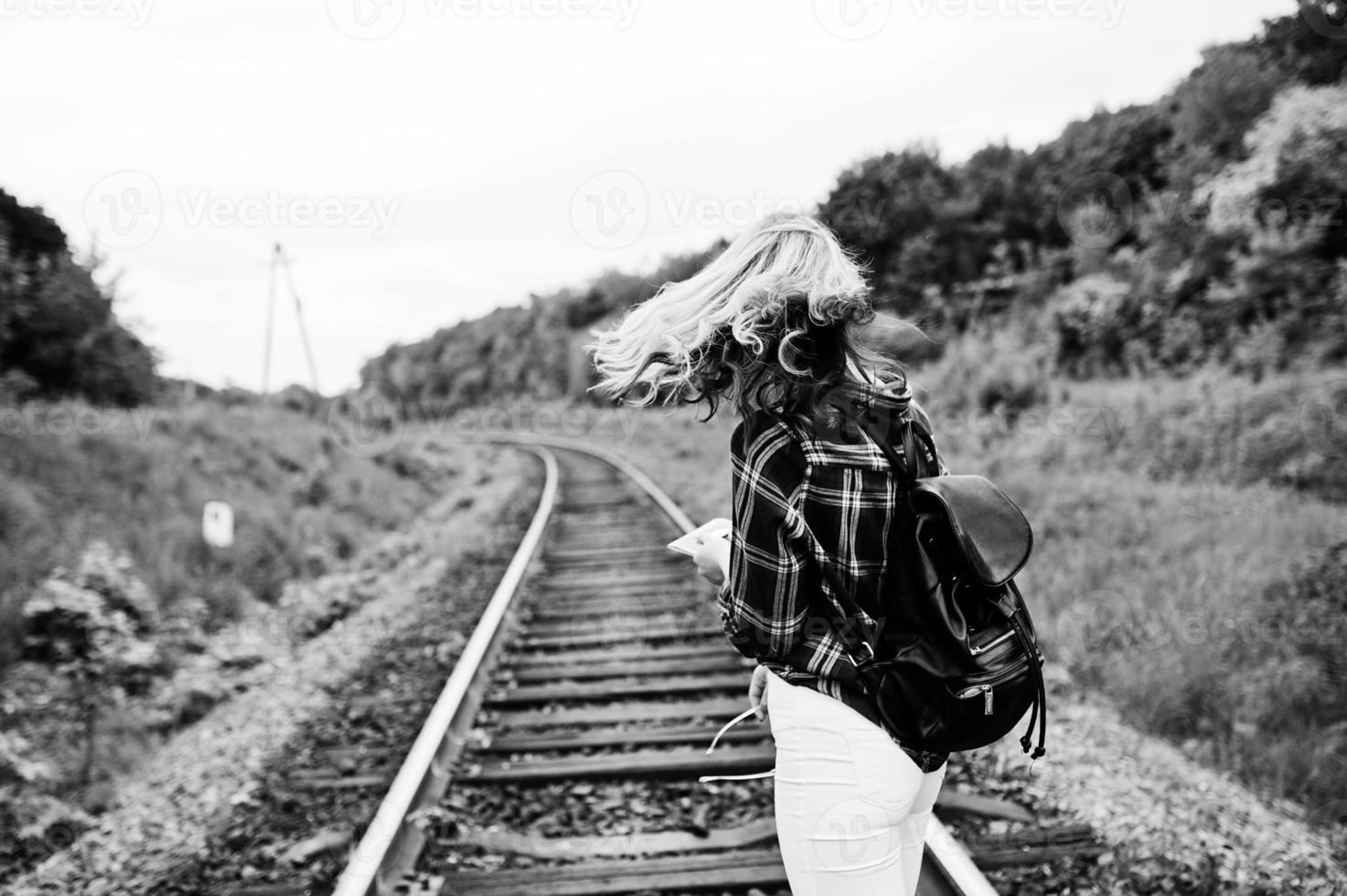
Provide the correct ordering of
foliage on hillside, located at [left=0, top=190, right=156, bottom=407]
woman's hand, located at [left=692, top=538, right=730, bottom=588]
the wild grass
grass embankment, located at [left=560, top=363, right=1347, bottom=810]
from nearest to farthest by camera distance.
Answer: woman's hand, located at [left=692, top=538, right=730, bottom=588], grass embankment, located at [left=560, top=363, right=1347, bottom=810], the wild grass, foliage on hillside, located at [left=0, top=190, right=156, bottom=407]

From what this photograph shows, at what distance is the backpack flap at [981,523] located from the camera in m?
1.33

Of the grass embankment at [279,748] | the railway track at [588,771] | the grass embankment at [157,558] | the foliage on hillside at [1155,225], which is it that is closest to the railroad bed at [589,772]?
the railway track at [588,771]

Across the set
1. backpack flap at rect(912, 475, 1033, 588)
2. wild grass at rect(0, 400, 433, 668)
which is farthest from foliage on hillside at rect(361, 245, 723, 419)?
backpack flap at rect(912, 475, 1033, 588)

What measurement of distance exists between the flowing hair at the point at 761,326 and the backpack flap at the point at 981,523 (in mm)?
261

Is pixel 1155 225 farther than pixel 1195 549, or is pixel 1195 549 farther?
pixel 1155 225

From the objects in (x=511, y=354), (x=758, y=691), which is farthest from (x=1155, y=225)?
(x=511, y=354)

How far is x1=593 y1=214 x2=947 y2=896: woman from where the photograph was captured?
1.42 m

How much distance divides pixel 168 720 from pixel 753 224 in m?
5.48

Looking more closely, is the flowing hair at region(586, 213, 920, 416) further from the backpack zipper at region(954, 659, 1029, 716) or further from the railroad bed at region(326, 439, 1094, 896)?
the railroad bed at region(326, 439, 1094, 896)

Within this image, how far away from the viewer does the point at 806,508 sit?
1430 millimetres

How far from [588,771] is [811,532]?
2.46 metres

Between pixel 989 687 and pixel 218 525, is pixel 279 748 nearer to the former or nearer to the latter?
pixel 989 687

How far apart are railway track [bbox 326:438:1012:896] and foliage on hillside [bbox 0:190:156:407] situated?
369 inches

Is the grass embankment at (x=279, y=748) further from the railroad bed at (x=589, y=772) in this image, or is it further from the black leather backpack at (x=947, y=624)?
the black leather backpack at (x=947, y=624)
